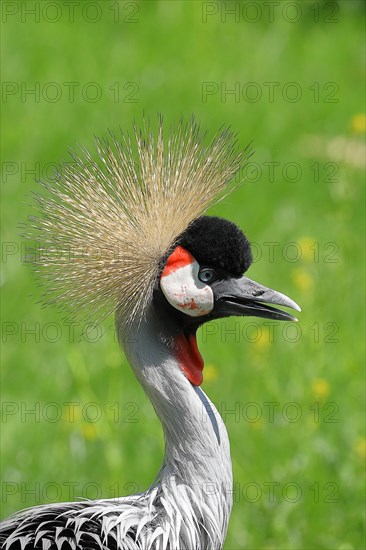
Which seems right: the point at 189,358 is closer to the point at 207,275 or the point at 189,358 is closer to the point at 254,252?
the point at 207,275

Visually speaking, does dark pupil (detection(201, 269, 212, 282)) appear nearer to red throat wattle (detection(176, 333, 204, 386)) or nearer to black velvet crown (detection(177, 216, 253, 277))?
black velvet crown (detection(177, 216, 253, 277))

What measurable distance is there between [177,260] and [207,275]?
7 centimetres

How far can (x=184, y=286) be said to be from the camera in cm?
207

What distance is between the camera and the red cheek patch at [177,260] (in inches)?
A: 82.5

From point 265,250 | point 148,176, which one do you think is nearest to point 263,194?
point 265,250

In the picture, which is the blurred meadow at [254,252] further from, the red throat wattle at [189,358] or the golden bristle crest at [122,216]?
the golden bristle crest at [122,216]

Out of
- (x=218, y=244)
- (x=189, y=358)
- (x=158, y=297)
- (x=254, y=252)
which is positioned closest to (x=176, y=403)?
(x=189, y=358)

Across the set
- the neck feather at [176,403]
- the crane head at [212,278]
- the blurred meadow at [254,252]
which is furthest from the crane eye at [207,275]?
the blurred meadow at [254,252]

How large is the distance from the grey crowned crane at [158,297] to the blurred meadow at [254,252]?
74cm

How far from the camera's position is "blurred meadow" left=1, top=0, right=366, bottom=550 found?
312 centimetres

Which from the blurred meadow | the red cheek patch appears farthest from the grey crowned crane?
the blurred meadow

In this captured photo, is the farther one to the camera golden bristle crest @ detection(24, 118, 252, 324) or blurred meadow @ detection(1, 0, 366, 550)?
blurred meadow @ detection(1, 0, 366, 550)

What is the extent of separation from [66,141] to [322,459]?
2471 mm

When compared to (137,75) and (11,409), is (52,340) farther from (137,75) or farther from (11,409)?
(137,75)
